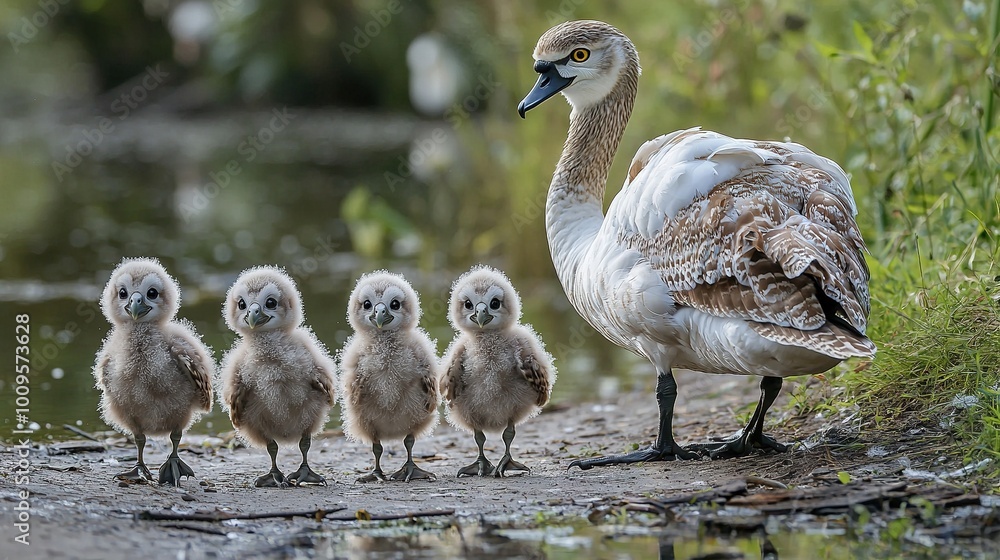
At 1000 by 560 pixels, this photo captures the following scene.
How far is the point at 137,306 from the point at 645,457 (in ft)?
8.11

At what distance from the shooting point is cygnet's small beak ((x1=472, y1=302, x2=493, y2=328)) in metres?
5.88

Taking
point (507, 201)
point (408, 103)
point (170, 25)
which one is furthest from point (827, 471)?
point (170, 25)

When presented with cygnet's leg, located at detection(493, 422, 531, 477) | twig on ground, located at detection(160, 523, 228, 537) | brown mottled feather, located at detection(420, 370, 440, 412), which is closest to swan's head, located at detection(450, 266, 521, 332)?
brown mottled feather, located at detection(420, 370, 440, 412)

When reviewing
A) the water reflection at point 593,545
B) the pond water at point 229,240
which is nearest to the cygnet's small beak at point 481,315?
the water reflection at point 593,545

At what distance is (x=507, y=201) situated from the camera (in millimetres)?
12219

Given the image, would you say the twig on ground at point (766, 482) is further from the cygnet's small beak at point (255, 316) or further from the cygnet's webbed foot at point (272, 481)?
the cygnet's small beak at point (255, 316)

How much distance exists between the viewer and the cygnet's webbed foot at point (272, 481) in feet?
18.5

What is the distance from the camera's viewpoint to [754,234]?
17.3 feet

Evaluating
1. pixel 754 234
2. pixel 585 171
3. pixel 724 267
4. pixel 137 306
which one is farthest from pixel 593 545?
pixel 585 171

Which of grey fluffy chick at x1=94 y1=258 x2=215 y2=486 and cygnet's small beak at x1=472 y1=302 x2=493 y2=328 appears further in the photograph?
cygnet's small beak at x1=472 y1=302 x2=493 y2=328

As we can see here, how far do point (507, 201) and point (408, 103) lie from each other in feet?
60.7

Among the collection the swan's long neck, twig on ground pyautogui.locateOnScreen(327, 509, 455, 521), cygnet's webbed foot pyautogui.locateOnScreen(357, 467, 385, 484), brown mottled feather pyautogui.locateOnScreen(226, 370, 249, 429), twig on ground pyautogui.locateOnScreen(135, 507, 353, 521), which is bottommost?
twig on ground pyautogui.locateOnScreen(327, 509, 455, 521)

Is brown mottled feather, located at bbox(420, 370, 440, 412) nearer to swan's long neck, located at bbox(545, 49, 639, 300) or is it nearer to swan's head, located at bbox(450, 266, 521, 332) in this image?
swan's head, located at bbox(450, 266, 521, 332)

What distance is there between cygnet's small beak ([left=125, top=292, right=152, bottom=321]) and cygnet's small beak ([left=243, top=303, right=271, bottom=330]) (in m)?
0.47
